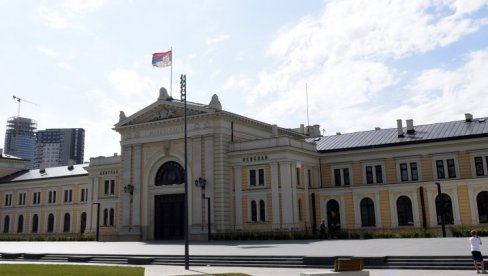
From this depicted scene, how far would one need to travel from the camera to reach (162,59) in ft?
131

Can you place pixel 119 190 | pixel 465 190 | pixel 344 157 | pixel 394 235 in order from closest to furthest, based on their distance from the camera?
pixel 394 235 < pixel 465 190 < pixel 344 157 < pixel 119 190

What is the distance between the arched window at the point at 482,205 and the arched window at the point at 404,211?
19.5 feet

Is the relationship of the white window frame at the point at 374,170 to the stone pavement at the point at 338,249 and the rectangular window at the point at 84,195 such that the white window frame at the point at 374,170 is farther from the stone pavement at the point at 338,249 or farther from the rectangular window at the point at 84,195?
the rectangular window at the point at 84,195

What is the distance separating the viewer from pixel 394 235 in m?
40.5

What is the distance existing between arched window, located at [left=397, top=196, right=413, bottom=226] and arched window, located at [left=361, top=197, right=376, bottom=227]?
8.54ft

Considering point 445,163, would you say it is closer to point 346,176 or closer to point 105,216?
point 346,176

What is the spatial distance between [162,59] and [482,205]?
3086 centimetres

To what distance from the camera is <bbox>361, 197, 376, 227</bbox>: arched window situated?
48.8m

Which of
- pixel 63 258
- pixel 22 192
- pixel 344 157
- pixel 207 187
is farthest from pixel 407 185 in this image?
pixel 22 192

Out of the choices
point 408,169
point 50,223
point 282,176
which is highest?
point 408,169

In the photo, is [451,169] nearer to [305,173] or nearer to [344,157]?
[344,157]

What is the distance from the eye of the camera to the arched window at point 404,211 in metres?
46.9

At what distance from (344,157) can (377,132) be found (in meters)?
5.62

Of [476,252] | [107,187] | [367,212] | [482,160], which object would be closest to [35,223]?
[107,187]
